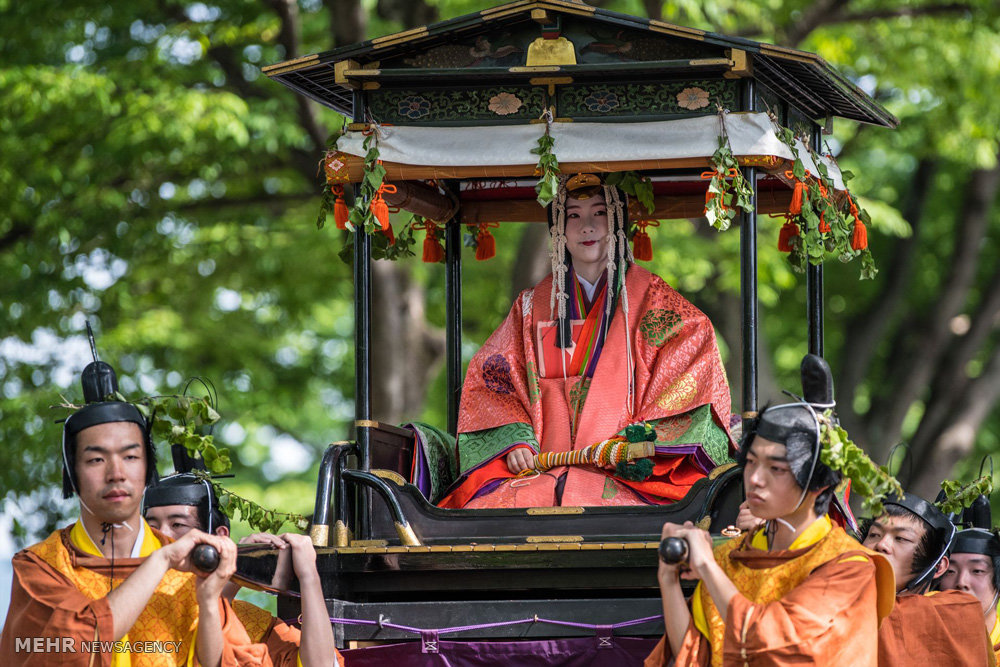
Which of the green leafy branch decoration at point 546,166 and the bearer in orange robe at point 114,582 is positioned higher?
the green leafy branch decoration at point 546,166

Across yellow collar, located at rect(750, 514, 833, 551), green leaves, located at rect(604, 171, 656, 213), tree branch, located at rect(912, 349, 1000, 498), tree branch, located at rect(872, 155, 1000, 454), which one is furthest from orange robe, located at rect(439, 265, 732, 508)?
tree branch, located at rect(872, 155, 1000, 454)

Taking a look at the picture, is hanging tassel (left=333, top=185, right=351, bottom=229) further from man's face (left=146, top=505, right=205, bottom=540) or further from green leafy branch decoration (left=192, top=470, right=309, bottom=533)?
man's face (left=146, top=505, right=205, bottom=540)

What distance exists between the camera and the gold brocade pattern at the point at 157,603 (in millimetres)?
4586

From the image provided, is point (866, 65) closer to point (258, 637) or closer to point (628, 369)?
point (628, 369)

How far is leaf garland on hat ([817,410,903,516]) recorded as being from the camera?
14.8 ft

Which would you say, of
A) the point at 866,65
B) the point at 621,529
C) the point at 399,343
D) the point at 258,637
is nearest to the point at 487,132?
the point at 621,529

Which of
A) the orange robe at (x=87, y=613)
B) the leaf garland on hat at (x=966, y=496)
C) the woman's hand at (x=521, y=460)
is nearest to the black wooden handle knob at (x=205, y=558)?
the orange robe at (x=87, y=613)

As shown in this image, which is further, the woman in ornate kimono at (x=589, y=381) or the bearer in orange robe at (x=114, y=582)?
the woman in ornate kimono at (x=589, y=381)

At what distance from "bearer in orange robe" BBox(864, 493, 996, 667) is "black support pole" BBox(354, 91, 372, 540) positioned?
2190mm

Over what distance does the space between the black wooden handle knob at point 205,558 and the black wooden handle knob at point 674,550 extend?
1.33m

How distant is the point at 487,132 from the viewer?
6.62 meters

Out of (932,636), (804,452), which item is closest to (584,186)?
(932,636)

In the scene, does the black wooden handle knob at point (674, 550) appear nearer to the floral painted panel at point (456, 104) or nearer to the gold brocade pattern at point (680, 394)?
the gold brocade pattern at point (680, 394)

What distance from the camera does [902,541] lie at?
5504mm
